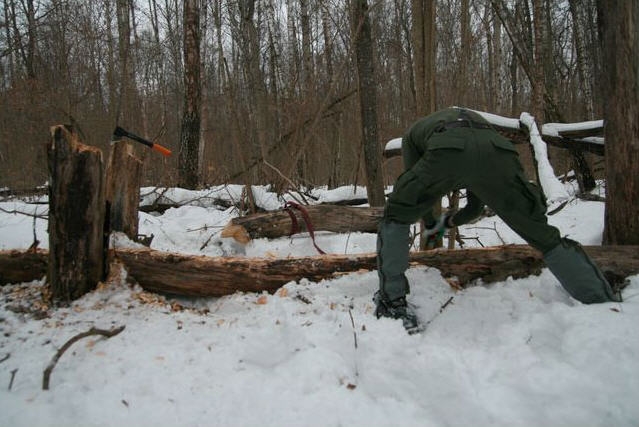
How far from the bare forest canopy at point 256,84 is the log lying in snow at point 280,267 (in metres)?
2.64

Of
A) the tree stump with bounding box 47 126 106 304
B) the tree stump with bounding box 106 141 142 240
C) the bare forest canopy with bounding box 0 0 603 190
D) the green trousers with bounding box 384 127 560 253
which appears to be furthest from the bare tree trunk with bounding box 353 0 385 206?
the tree stump with bounding box 47 126 106 304

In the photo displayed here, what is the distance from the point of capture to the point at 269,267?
8.04 ft

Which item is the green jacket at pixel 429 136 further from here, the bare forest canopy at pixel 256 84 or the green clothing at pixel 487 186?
the bare forest canopy at pixel 256 84

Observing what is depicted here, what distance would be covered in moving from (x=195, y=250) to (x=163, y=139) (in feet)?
35.9

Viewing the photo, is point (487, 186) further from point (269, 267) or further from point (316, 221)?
point (316, 221)

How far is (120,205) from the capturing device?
2.84 m

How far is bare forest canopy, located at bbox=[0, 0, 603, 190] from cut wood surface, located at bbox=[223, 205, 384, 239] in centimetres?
94

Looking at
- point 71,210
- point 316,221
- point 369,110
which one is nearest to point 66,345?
point 71,210

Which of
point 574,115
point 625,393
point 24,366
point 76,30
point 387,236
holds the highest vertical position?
point 76,30

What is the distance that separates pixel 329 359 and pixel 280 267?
2.95 feet

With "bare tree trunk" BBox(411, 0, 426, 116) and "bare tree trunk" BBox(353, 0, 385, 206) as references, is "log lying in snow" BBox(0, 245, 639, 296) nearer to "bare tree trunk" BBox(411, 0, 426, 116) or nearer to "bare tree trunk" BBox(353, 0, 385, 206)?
"bare tree trunk" BBox(411, 0, 426, 116)

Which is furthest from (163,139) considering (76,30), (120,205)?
(120,205)

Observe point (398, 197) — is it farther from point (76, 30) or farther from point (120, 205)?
point (76, 30)

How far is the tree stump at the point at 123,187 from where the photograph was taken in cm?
279
